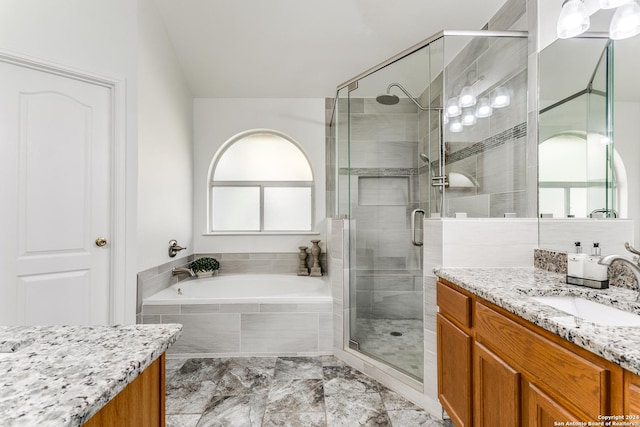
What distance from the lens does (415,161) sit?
86.7 inches

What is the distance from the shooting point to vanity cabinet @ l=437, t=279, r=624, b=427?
0.71 m

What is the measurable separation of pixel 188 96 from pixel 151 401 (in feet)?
10.4

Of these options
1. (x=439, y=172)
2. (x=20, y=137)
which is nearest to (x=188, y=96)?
(x=20, y=137)

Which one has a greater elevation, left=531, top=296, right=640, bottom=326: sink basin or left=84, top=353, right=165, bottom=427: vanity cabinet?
left=531, top=296, right=640, bottom=326: sink basin

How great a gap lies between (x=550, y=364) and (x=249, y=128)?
10.6 feet

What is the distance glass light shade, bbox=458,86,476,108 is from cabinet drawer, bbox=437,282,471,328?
3.86 feet

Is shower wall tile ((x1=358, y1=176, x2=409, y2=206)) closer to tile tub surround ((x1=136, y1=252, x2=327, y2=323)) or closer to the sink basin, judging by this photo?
tile tub surround ((x1=136, y1=252, x2=327, y2=323))

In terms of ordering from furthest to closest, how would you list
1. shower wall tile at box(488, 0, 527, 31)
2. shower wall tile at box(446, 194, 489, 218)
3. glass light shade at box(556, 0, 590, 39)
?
1. shower wall tile at box(488, 0, 527, 31)
2. shower wall tile at box(446, 194, 489, 218)
3. glass light shade at box(556, 0, 590, 39)

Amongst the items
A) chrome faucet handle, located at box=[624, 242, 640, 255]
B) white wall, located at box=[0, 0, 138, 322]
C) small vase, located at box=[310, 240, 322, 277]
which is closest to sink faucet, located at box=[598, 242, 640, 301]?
chrome faucet handle, located at box=[624, 242, 640, 255]

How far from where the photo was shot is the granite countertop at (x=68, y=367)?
430mm

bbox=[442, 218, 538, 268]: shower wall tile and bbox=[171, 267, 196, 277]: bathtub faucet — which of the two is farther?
bbox=[171, 267, 196, 277]: bathtub faucet

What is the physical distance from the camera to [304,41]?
9.20ft

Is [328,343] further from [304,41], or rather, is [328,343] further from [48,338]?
[304,41]

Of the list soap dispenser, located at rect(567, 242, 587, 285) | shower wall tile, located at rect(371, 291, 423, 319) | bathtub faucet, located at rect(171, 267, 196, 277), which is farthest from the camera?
bathtub faucet, located at rect(171, 267, 196, 277)
